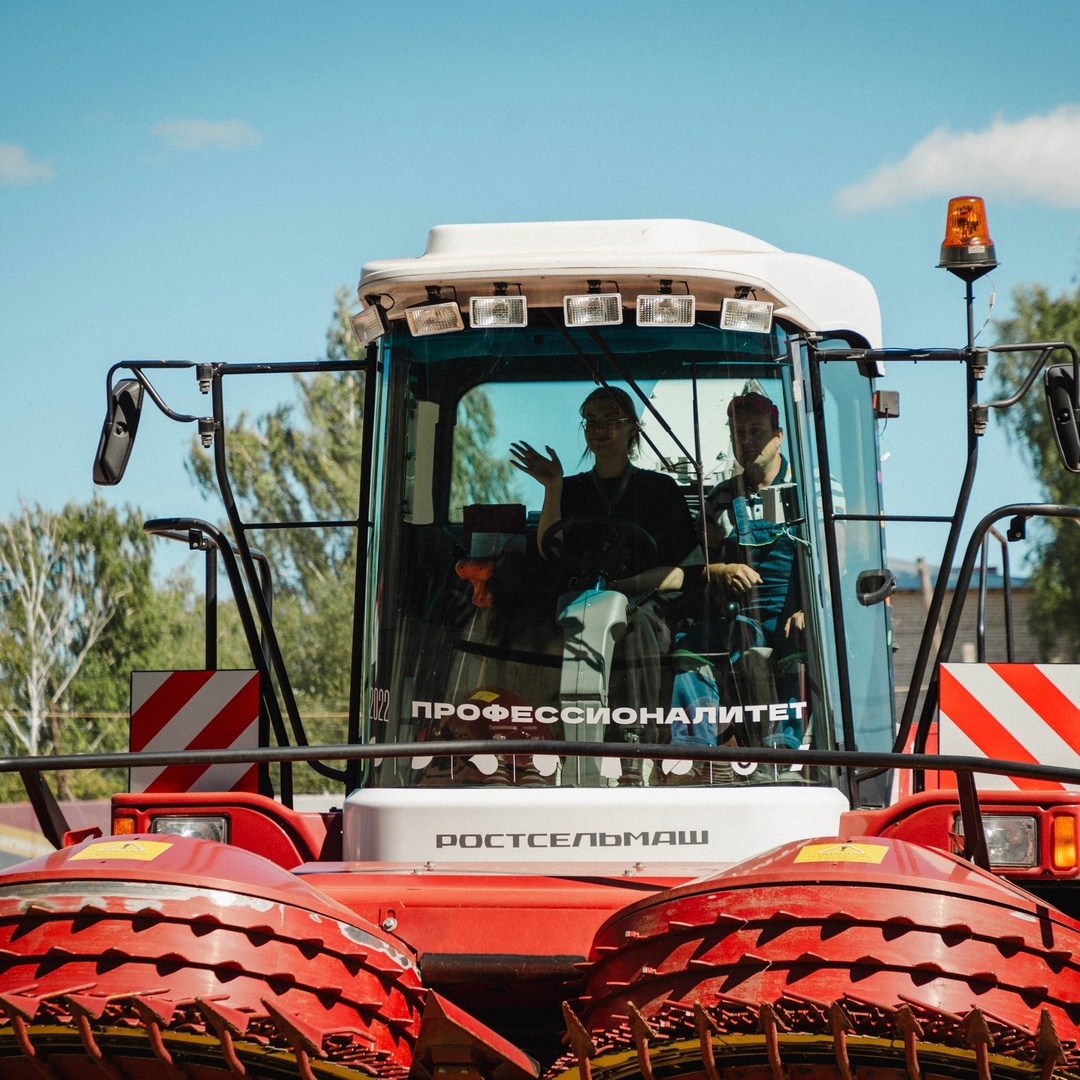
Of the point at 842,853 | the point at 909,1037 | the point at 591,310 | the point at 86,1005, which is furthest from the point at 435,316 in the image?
the point at 909,1037

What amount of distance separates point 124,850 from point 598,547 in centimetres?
178

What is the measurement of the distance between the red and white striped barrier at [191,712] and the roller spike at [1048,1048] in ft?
11.3

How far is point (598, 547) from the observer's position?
4.43 meters

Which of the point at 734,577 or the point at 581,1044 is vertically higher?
the point at 734,577

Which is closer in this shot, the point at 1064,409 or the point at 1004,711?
the point at 1064,409

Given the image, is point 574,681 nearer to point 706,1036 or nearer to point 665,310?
point 665,310

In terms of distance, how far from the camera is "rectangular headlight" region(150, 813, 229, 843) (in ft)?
14.8

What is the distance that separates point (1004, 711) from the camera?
488cm

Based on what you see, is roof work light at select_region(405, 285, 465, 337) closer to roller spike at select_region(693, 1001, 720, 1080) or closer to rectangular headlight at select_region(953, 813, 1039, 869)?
rectangular headlight at select_region(953, 813, 1039, 869)

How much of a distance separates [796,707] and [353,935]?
1.75 meters

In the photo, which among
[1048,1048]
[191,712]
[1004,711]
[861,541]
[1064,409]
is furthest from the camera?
[861,541]

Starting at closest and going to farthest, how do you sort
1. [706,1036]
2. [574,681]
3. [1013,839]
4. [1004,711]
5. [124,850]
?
[706,1036], [124,850], [1013,839], [574,681], [1004,711]

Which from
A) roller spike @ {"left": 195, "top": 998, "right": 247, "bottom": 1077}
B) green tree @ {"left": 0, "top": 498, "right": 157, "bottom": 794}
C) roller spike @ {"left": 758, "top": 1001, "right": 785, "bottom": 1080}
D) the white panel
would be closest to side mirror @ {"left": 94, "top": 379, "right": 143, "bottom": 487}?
the white panel

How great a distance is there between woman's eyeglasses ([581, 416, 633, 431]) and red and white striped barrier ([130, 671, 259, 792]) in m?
1.63
